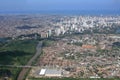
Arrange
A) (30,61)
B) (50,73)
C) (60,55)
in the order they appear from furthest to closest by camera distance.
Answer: (60,55)
(30,61)
(50,73)

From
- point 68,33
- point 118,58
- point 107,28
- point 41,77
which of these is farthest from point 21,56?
point 107,28

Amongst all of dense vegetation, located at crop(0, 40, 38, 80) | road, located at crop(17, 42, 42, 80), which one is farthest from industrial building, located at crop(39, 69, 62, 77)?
dense vegetation, located at crop(0, 40, 38, 80)

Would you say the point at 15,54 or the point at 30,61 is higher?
the point at 15,54

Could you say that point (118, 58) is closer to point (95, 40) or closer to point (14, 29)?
point (95, 40)

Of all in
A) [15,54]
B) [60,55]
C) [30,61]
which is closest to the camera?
[30,61]

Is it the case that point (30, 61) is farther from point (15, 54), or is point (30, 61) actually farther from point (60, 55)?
point (60, 55)

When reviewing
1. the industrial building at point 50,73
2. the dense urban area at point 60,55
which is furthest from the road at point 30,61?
the industrial building at point 50,73

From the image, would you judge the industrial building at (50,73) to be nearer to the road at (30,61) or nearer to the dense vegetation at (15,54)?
the road at (30,61)

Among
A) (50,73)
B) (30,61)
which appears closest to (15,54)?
(30,61)

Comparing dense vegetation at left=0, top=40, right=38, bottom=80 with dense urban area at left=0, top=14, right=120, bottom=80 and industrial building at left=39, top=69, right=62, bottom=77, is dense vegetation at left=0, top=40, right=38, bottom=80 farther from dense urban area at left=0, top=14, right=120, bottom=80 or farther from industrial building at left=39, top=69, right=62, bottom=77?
industrial building at left=39, top=69, right=62, bottom=77

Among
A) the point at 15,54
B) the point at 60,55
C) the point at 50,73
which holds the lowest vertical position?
the point at 60,55
